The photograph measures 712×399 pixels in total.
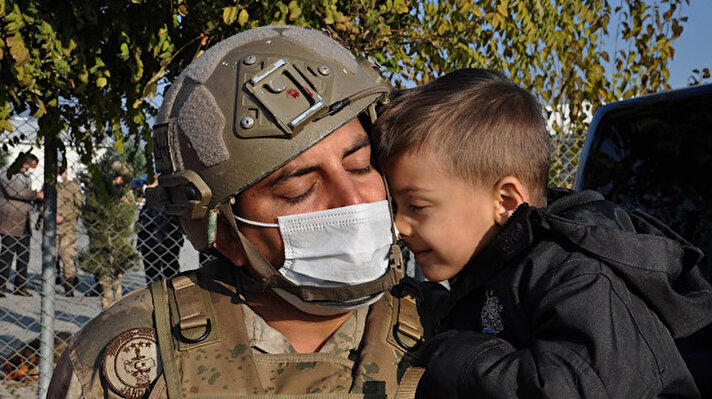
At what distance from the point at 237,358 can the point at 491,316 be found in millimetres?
694

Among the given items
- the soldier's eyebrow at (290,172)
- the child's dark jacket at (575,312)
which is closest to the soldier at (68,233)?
the soldier's eyebrow at (290,172)

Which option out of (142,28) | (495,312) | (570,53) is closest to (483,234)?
(495,312)

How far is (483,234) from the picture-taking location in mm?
1894

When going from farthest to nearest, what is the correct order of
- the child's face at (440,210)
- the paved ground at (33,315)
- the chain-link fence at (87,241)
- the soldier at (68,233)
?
1. the soldier at (68,233)
2. the paved ground at (33,315)
3. the chain-link fence at (87,241)
4. the child's face at (440,210)

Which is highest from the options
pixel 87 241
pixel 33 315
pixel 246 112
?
pixel 246 112

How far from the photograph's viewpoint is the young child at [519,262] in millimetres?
1494

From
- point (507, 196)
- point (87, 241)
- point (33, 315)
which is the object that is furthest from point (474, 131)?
point (33, 315)

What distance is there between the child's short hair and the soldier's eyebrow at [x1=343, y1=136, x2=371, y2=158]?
6 cm

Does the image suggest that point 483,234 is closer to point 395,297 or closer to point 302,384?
point 395,297

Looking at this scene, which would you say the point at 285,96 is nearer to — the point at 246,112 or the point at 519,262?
the point at 246,112

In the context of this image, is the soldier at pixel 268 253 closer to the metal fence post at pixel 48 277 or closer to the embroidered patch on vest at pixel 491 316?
the embroidered patch on vest at pixel 491 316

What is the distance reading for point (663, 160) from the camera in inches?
110

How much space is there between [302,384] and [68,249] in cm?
666

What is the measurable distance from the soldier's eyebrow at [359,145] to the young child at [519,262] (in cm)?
A: 6
